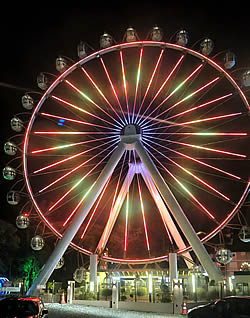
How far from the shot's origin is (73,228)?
2438 centimetres

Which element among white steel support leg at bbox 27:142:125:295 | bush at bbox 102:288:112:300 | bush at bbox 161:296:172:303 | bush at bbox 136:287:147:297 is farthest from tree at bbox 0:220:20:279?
bush at bbox 161:296:172:303

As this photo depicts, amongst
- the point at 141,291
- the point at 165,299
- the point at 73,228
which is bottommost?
the point at 165,299

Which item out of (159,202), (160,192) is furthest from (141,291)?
(159,202)

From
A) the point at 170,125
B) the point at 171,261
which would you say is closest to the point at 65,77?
the point at 170,125

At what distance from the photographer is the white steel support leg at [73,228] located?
78.9 ft

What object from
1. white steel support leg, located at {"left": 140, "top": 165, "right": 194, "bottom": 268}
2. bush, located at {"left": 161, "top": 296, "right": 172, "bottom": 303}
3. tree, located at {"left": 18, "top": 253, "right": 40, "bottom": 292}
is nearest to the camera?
bush, located at {"left": 161, "top": 296, "right": 172, "bottom": 303}

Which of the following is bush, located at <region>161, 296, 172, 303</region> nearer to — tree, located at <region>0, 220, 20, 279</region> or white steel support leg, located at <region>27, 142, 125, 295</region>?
white steel support leg, located at <region>27, 142, 125, 295</region>

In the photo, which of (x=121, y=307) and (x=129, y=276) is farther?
(x=129, y=276)

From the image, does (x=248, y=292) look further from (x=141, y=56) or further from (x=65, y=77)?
(x=65, y=77)

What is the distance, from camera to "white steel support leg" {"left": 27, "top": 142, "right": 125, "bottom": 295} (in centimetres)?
2405

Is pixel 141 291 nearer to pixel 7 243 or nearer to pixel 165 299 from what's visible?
pixel 165 299

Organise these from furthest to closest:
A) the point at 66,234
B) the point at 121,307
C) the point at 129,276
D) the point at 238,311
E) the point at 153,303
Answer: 1. the point at 129,276
2. the point at 66,234
3. the point at 121,307
4. the point at 153,303
5. the point at 238,311

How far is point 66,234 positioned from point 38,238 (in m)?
2.11

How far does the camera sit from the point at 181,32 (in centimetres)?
2470
